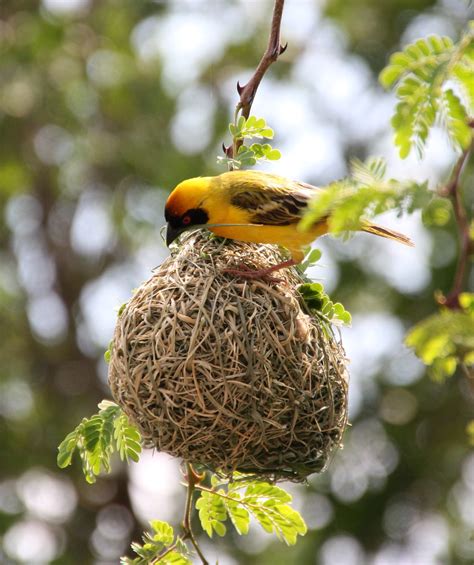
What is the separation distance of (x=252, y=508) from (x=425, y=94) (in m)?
1.52

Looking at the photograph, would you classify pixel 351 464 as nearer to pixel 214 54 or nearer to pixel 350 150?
pixel 350 150

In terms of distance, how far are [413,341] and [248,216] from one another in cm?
147

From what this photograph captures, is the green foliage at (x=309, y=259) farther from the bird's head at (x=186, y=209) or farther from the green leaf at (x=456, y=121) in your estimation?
the green leaf at (x=456, y=121)

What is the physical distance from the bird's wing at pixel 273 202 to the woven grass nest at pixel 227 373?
0.20 metres

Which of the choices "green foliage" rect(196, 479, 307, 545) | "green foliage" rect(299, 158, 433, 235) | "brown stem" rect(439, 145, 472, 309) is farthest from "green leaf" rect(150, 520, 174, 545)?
"brown stem" rect(439, 145, 472, 309)

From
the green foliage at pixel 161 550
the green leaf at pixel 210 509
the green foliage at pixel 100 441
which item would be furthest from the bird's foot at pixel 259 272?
the green foliage at pixel 161 550

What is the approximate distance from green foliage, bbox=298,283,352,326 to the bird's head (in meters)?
0.40

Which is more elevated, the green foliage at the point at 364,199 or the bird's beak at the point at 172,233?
the green foliage at the point at 364,199

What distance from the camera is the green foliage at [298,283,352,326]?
296cm

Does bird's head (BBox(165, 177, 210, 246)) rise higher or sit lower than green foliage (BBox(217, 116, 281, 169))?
lower

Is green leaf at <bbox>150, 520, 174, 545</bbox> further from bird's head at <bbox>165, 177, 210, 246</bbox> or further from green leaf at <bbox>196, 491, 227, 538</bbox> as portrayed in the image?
bird's head at <bbox>165, 177, 210, 246</bbox>

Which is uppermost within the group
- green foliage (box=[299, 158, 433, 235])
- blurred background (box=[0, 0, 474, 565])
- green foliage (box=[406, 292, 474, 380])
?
green foliage (box=[299, 158, 433, 235])

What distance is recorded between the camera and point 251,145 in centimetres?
298

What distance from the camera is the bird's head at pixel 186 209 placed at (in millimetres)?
3051
